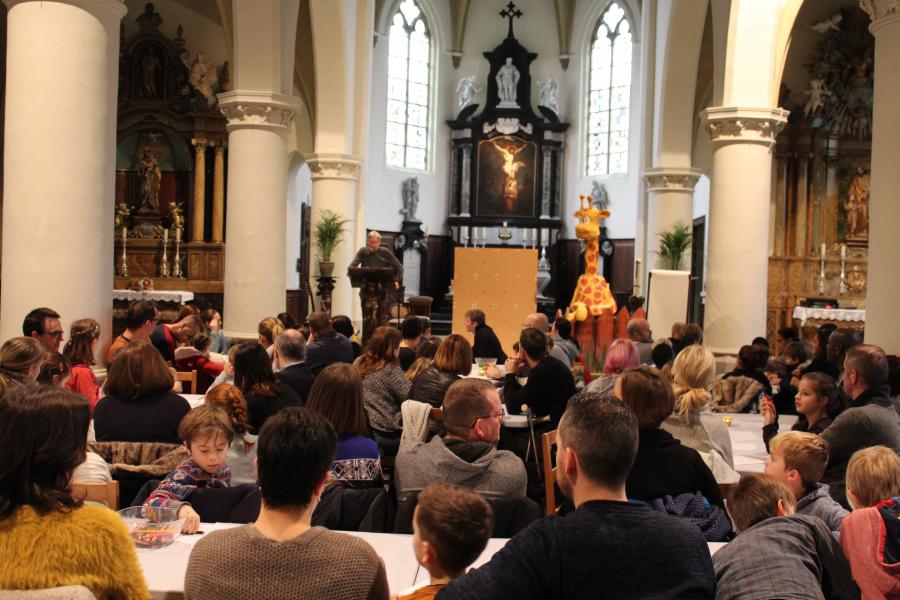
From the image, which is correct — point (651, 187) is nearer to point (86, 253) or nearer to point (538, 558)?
point (86, 253)

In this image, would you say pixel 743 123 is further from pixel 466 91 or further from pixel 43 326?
pixel 466 91

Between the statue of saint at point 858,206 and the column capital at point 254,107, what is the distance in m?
12.2

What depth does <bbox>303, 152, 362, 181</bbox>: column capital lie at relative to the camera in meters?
17.9

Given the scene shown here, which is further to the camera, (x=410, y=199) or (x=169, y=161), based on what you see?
(x=410, y=199)

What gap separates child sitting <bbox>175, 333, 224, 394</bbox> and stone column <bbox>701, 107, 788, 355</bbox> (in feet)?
21.1

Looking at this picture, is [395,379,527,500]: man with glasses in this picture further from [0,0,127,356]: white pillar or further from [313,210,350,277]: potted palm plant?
[313,210,350,277]: potted palm plant

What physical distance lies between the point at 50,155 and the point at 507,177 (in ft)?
76.0

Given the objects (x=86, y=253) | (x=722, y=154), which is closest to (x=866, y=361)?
(x=86, y=253)

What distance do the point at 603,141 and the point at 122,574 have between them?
90.7 ft

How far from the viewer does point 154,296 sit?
1652cm

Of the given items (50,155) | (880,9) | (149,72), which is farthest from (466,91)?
(50,155)

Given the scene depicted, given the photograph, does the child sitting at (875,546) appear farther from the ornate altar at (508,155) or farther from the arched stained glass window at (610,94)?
the ornate altar at (508,155)

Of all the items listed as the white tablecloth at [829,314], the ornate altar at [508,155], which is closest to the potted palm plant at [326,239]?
the white tablecloth at [829,314]

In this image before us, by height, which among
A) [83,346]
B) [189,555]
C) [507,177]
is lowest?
[189,555]
